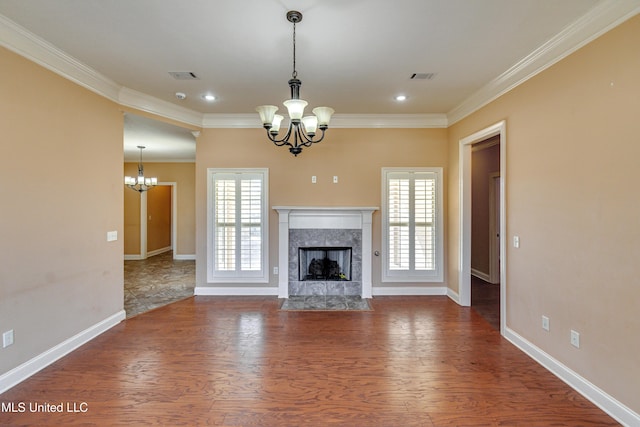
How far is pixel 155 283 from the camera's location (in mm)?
5750

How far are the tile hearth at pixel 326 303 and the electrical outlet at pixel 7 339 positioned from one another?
2.73 metres

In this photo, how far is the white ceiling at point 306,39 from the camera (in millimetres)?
2191

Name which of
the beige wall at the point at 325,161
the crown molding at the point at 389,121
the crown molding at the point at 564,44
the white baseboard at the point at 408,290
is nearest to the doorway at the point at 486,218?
the white baseboard at the point at 408,290

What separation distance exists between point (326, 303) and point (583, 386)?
2.91 meters

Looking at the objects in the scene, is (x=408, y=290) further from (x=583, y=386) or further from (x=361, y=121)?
(x=361, y=121)

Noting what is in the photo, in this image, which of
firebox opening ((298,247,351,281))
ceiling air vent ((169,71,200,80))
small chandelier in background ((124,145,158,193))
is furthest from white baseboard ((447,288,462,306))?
small chandelier in background ((124,145,158,193))

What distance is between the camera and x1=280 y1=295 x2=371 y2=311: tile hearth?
14.0ft

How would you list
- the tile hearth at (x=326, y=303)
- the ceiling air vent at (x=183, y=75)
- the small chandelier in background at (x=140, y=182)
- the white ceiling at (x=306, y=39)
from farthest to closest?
the small chandelier in background at (x=140, y=182) < the tile hearth at (x=326, y=303) < the ceiling air vent at (x=183, y=75) < the white ceiling at (x=306, y=39)

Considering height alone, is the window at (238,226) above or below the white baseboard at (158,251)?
above

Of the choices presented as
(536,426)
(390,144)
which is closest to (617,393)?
(536,426)

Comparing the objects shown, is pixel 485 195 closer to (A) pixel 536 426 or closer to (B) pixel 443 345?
(B) pixel 443 345

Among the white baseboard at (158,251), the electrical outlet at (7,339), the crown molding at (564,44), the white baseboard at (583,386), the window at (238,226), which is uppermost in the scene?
the crown molding at (564,44)

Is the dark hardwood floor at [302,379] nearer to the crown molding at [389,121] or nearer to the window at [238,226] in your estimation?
the window at [238,226]

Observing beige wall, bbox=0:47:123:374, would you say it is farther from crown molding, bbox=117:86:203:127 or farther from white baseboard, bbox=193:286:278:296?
white baseboard, bbox=193:286:278:296
